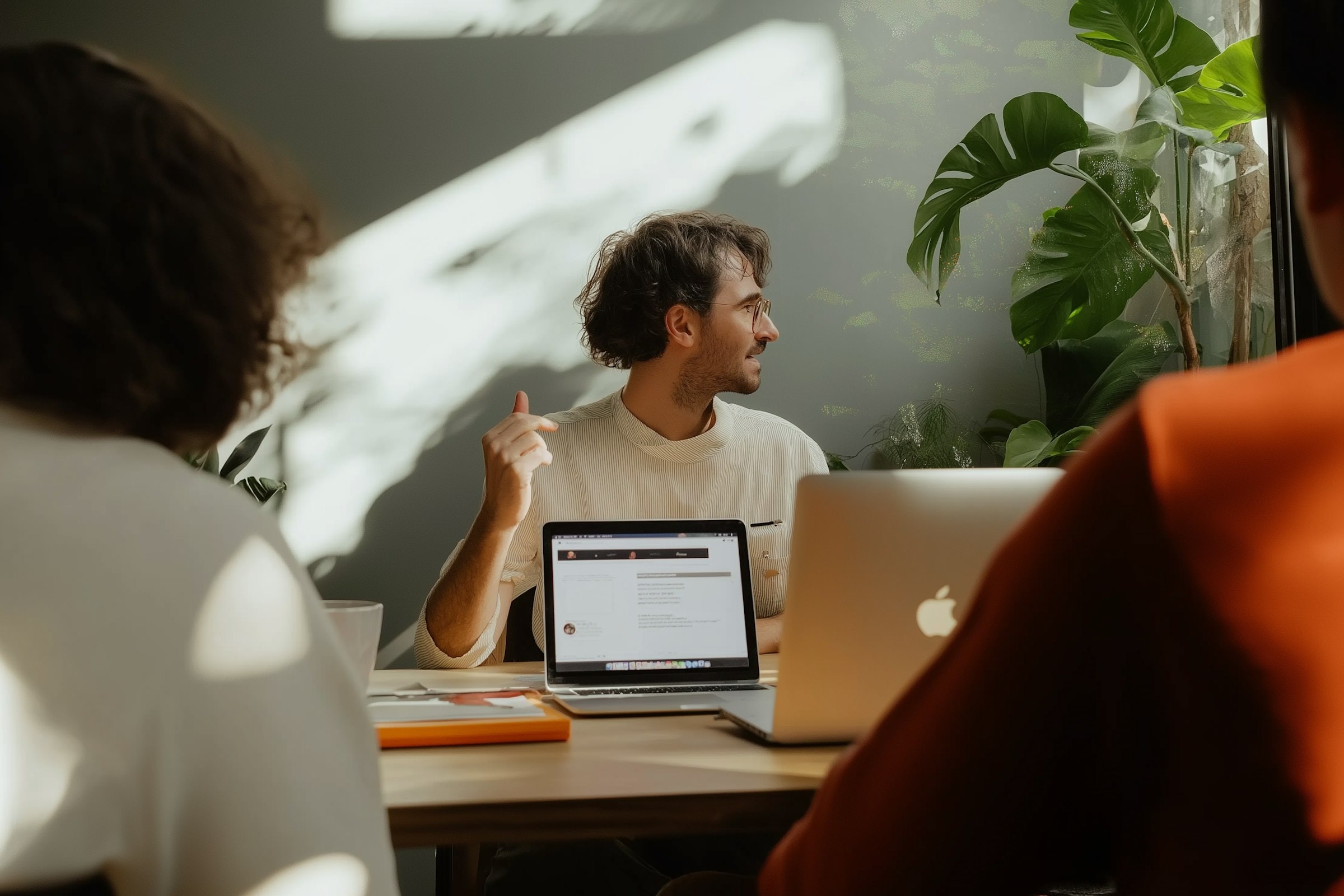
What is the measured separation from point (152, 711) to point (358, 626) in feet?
1.90

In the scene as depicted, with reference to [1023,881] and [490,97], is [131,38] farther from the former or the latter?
[1023,881]

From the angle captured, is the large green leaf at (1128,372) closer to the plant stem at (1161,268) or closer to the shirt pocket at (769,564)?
the plant stem at (1161,268)

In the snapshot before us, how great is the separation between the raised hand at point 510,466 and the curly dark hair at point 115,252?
107cm

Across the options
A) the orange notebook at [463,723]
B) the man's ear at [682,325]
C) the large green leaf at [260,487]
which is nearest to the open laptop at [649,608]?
the orange notebook at [463,723]

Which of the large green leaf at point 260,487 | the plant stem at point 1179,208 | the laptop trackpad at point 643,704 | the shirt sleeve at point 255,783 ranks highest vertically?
the plant stem at point 1179,208

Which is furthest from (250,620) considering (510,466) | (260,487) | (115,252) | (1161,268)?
(1161,268)

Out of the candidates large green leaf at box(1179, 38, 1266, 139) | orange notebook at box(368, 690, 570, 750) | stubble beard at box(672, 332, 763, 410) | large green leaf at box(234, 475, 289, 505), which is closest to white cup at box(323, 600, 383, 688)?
orange notebook at box(368, 690, 570, 750)

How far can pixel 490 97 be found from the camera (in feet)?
10.1

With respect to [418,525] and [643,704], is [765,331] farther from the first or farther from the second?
[643,704]

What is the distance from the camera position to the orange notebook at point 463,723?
1.10 meters

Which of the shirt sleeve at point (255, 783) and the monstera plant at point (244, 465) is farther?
the monstera plant at point (244, 465)

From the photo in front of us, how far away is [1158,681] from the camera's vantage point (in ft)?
1.39

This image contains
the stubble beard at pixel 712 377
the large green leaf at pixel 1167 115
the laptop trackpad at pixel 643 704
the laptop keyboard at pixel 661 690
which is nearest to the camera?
the laptop trackpad at pixel 643 704

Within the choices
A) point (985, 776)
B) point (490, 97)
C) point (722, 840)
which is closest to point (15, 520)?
point (985, 776)
